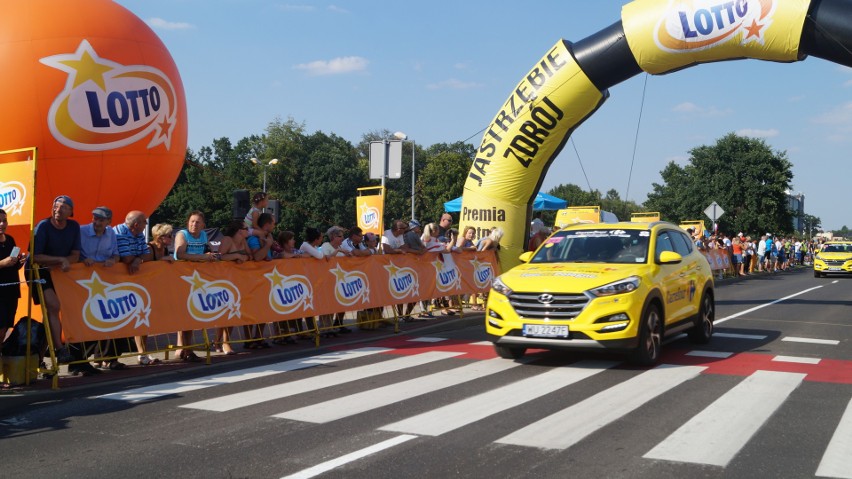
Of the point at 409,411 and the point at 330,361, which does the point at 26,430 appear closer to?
the point at 409,411

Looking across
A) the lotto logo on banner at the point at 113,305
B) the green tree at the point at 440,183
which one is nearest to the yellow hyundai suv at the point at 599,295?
the lotto logo on banner at the point at 113,305

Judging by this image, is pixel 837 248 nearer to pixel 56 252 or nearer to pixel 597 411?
pixel 597 411

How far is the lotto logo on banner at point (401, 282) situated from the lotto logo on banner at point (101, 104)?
4.61m

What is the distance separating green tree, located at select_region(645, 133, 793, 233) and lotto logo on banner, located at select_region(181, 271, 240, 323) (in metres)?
65.6

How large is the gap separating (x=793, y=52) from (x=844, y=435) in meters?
10.3

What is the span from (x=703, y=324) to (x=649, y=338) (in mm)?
2497

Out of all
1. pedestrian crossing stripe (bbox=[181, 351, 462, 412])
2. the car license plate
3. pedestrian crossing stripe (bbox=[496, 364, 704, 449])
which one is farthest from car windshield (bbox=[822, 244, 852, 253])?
the car license plate

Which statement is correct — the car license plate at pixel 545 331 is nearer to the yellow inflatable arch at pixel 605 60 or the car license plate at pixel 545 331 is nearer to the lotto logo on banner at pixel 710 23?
the yellow inflatable arch at pixel 605 60

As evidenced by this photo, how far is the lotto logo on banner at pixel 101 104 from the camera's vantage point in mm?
11539

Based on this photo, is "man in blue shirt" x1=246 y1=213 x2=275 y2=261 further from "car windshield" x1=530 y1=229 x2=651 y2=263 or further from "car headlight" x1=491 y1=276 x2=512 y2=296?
"car windshield" x1=530 y1=229 x2=651 y2=263

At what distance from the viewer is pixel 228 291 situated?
998cm

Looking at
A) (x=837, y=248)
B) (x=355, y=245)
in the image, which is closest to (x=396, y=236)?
(x=355, y=245)

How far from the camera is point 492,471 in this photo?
4879mm

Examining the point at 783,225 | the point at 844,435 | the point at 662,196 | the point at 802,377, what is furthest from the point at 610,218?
the point at 662,196
